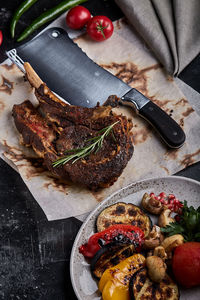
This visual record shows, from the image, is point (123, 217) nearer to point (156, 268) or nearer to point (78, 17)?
point (156, 268)

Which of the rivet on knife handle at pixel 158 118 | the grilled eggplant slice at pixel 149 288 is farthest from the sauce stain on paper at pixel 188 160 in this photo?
the grilled eggplant slice at pixel 149 288

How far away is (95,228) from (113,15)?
240 centimetres

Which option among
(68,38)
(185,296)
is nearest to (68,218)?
(185,296)

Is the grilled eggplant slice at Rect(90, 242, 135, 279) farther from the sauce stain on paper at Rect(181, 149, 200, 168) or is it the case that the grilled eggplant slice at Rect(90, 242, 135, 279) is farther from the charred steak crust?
the sauce stain on paper at Rect(181, 149, 200, 168)

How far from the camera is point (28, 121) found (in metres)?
4.00

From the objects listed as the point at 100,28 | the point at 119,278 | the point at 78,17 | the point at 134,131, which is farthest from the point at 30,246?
the point at 78,17

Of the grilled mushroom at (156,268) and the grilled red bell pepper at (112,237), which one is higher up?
the grilled mushroom at (156,268)

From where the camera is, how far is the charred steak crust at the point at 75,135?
3.84 metres

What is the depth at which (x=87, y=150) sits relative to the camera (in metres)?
3.89

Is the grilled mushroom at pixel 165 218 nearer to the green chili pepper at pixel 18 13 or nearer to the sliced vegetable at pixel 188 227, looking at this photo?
the sliced vegetable at pixel 188 227

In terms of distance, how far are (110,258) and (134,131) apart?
1.34m

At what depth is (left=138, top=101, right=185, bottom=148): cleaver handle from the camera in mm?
4105

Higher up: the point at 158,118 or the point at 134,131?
the point at 158,118

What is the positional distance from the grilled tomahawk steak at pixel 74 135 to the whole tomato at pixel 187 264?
0.90 meters
